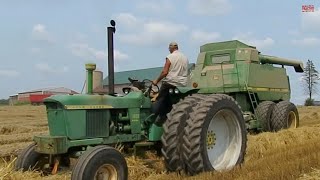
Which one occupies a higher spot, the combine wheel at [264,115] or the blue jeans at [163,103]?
the blue jeans at [163,103]

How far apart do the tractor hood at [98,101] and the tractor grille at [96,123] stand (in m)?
0.09

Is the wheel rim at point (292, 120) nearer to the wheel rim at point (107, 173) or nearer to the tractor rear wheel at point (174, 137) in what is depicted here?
the tractor rear wheel at point (174, 137)

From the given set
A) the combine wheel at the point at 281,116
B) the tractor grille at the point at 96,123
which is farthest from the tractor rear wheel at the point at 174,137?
the combine wheel at the point at 281,116

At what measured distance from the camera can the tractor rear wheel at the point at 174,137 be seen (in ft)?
21.0

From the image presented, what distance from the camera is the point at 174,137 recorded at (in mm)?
6398

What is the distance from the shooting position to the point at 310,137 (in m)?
10.9

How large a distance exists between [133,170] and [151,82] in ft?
4.65

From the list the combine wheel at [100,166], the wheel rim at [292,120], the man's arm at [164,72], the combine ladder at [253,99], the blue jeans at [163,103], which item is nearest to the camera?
the combine wheel at [100,166]

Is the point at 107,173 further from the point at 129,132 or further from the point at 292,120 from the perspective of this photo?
the point at 292,120

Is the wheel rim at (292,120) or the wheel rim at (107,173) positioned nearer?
the wheel rim at (107,173)

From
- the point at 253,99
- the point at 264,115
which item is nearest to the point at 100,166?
the point at 264,115

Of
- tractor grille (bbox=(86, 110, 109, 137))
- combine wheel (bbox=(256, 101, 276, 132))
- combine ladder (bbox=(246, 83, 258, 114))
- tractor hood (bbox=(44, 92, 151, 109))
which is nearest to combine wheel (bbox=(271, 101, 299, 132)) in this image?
combine wheel (bbox=(256, 101, 276, 132))

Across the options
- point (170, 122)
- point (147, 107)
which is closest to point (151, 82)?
point (147, 107)

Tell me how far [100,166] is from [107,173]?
247mm
